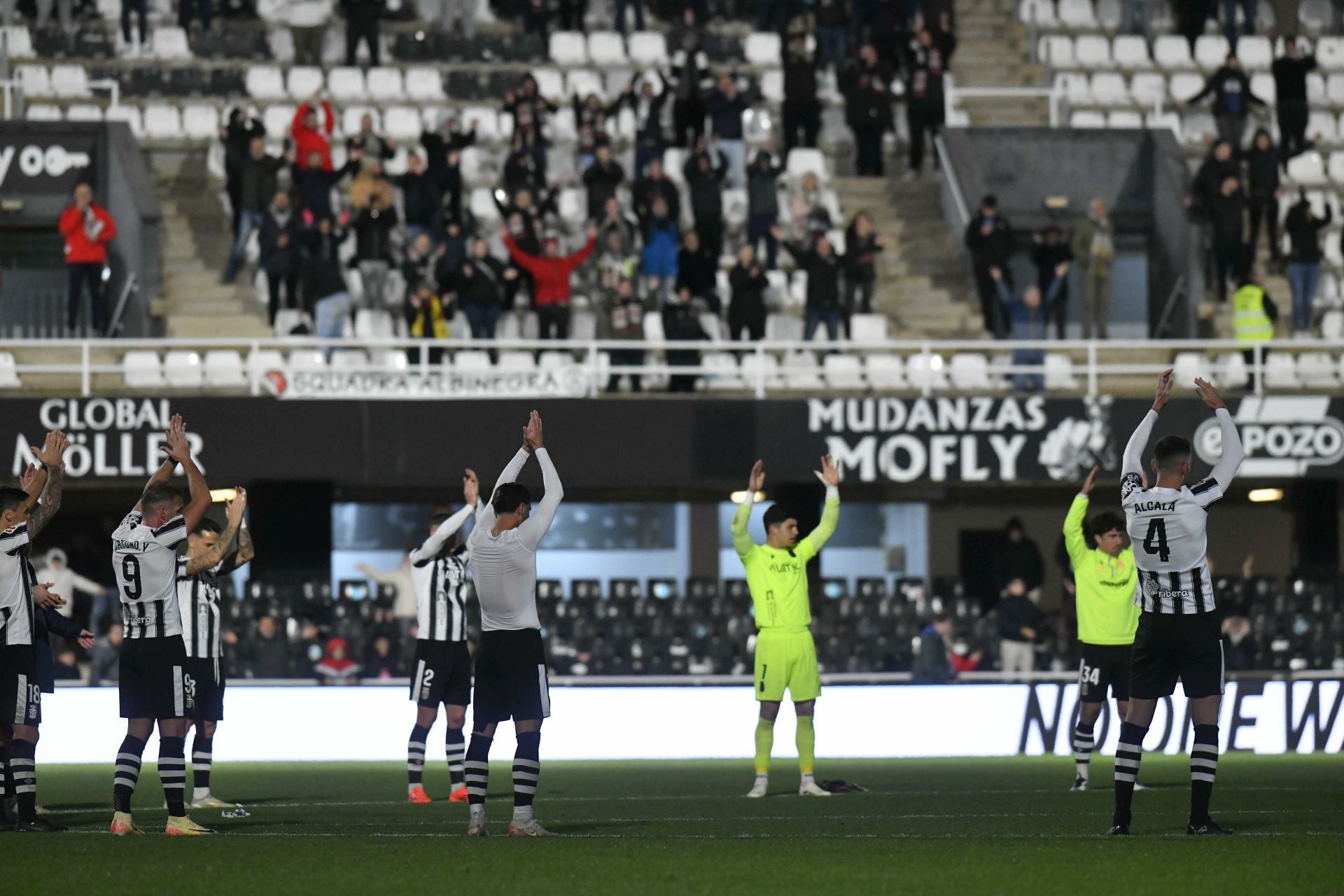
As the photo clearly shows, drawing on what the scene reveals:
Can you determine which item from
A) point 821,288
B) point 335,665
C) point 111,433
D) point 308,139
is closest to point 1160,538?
point 335,665

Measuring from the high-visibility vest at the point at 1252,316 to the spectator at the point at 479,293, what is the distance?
29.2 ft

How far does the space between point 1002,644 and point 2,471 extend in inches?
438

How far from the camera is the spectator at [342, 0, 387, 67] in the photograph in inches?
1154

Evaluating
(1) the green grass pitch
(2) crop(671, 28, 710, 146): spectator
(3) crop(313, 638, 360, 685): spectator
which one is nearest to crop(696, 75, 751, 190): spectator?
(2) crop(671, 28, 710, 146): spectator

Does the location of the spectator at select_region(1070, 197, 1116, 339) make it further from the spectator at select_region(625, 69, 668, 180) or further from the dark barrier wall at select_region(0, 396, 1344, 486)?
the spectator at select_region(625, 69, 668, 180)

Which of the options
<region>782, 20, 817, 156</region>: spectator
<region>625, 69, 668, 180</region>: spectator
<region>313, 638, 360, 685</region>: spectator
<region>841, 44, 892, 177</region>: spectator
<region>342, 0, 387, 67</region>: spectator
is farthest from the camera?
<region>342, 0, 387, 67</region>: spectator

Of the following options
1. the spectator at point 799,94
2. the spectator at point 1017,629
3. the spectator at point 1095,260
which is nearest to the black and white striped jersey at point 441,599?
the spectator at point 1017,629

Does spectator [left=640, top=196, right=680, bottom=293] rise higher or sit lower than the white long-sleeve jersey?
higher

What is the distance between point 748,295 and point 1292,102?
9414mm

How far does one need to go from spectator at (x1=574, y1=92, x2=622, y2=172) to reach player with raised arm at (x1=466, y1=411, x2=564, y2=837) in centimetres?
1535

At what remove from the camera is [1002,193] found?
28.8 meters

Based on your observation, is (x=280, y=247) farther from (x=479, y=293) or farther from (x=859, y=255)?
(x=859, y=255)

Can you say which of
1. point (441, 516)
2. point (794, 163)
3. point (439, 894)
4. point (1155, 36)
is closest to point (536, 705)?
point (439, 894)

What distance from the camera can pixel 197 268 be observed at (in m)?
27.2
